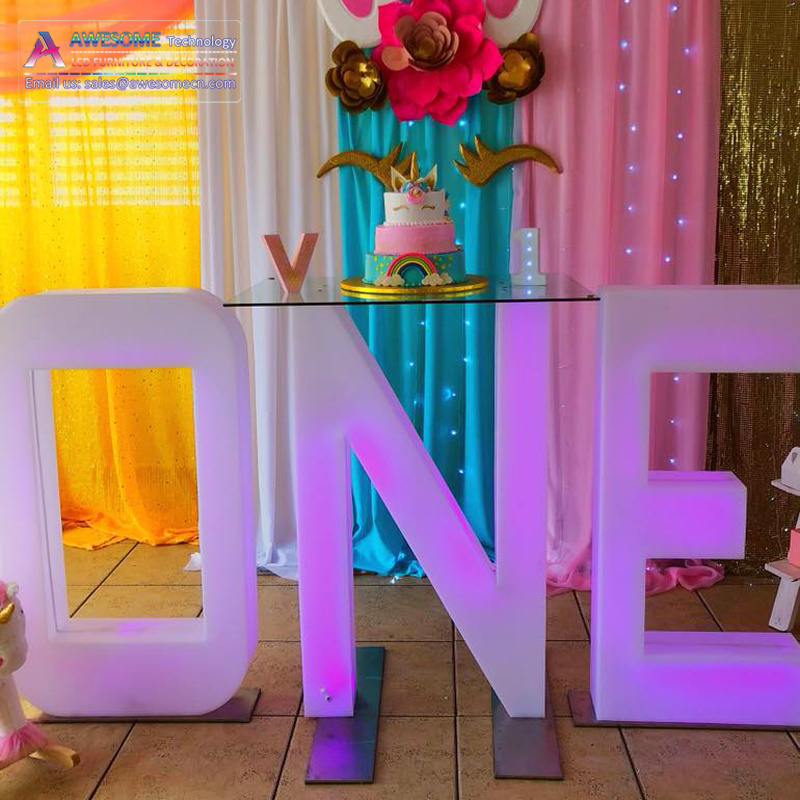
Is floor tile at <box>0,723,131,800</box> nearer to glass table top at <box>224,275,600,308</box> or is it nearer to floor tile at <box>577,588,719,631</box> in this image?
glass table top at <box>224,275,600,308</box>

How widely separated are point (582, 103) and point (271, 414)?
4.37 ft

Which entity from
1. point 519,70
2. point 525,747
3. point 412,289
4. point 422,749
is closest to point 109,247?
point 519,70

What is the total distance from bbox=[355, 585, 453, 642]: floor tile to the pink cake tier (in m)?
1.14

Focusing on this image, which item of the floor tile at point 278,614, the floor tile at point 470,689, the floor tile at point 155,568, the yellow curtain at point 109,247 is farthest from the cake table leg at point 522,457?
the yellow curtain at point 109,247

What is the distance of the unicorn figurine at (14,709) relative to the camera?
89.6 inches

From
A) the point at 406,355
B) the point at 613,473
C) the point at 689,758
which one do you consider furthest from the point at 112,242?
the point at 689,758

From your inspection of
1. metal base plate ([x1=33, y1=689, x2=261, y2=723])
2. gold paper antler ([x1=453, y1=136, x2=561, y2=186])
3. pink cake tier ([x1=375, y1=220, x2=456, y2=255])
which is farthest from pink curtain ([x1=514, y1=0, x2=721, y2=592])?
metal base plate ([x1=33, y1=689, x2=261, y2=723])

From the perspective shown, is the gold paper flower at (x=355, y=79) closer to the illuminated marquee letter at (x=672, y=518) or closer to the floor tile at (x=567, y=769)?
the illuminated marquee letter at (x=672, y=518)

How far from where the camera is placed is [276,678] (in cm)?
274

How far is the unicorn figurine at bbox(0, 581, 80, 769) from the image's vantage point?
2.28 m

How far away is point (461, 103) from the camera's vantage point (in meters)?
3.11

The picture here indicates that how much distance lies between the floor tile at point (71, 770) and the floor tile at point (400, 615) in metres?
0.77

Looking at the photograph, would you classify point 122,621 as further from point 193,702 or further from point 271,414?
point 271,414

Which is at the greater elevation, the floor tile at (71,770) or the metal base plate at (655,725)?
the metal base plate at (655,725)
